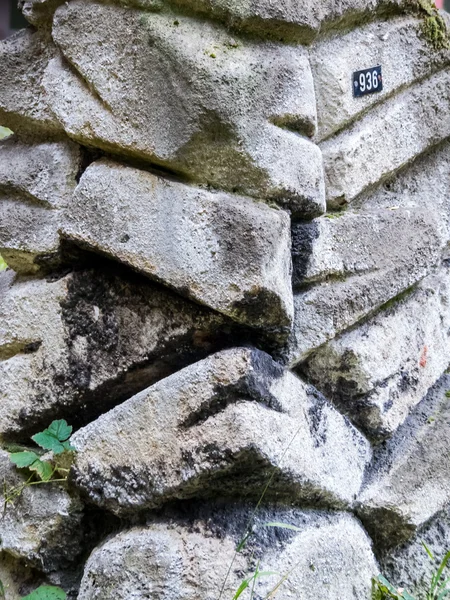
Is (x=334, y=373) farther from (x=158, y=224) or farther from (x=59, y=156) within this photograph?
(x=59, y=156)

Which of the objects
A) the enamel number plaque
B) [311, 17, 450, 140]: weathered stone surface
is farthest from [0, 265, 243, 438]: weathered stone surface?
the enamel number plaque

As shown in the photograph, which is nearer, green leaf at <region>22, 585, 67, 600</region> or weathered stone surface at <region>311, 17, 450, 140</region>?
green leaf at <region>22, 585, 67, 600</region>

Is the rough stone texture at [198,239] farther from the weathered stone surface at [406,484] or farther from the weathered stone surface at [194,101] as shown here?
the weathered stone surface at [406,484]

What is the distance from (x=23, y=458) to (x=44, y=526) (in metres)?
0.14

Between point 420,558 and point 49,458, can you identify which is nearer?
point 49,458

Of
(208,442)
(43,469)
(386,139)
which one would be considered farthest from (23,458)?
(386,139)

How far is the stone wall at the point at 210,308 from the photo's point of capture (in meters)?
1.41

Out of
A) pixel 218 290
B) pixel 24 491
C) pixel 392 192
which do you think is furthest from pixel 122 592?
pixel 392 192

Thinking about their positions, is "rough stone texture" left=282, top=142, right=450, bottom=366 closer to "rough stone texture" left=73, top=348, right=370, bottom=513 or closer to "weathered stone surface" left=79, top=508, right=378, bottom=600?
"rough stone texture" left=73, top=348, right=370, bottom=513

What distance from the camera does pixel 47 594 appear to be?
4.79 ft

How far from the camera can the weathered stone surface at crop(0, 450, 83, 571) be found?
1.51 meters

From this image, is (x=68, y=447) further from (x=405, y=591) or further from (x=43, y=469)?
(x=405, y=591)

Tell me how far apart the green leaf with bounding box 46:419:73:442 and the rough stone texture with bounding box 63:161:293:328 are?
1.07 feet

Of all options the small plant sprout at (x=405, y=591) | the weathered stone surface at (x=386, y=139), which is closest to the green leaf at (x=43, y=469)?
the small plant sprout at (x=405, y=591)
